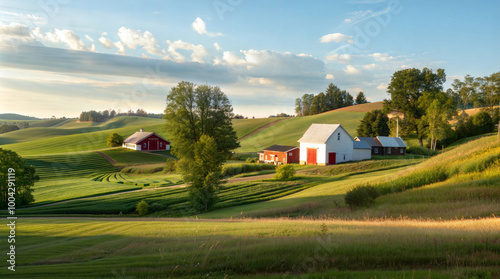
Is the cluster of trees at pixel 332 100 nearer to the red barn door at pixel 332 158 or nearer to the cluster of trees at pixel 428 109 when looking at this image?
the cluster of trees at pixel 428 109

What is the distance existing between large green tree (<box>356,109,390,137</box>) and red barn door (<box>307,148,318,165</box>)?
28.5m

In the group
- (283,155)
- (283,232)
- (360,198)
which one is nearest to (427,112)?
(283,155)

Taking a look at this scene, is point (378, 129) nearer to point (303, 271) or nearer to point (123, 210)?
point (123, 210)

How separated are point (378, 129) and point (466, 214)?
6589cm

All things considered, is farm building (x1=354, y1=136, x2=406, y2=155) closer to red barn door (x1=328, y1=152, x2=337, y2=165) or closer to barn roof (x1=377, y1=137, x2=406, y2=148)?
barn roof (x1=377, y1=137, x2=406, y2=148)

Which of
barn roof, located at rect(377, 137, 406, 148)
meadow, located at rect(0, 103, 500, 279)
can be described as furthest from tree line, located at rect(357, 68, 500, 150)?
meadow, located at rect(0, 103, 500, 279)

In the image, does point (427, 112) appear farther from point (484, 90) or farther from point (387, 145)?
point (484, 90)

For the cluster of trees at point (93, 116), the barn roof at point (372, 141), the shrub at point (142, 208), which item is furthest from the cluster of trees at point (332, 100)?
the shrub at point (142, 208)

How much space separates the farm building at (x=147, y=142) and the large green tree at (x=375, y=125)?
53.3m

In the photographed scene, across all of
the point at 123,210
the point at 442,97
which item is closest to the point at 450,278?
the point at 123,210

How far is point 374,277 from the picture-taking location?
573cm

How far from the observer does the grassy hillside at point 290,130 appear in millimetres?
83188

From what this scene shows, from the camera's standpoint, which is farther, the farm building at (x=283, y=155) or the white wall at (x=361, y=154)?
the farm building at (x=283, y=155)

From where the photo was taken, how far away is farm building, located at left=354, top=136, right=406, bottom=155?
63.4m
